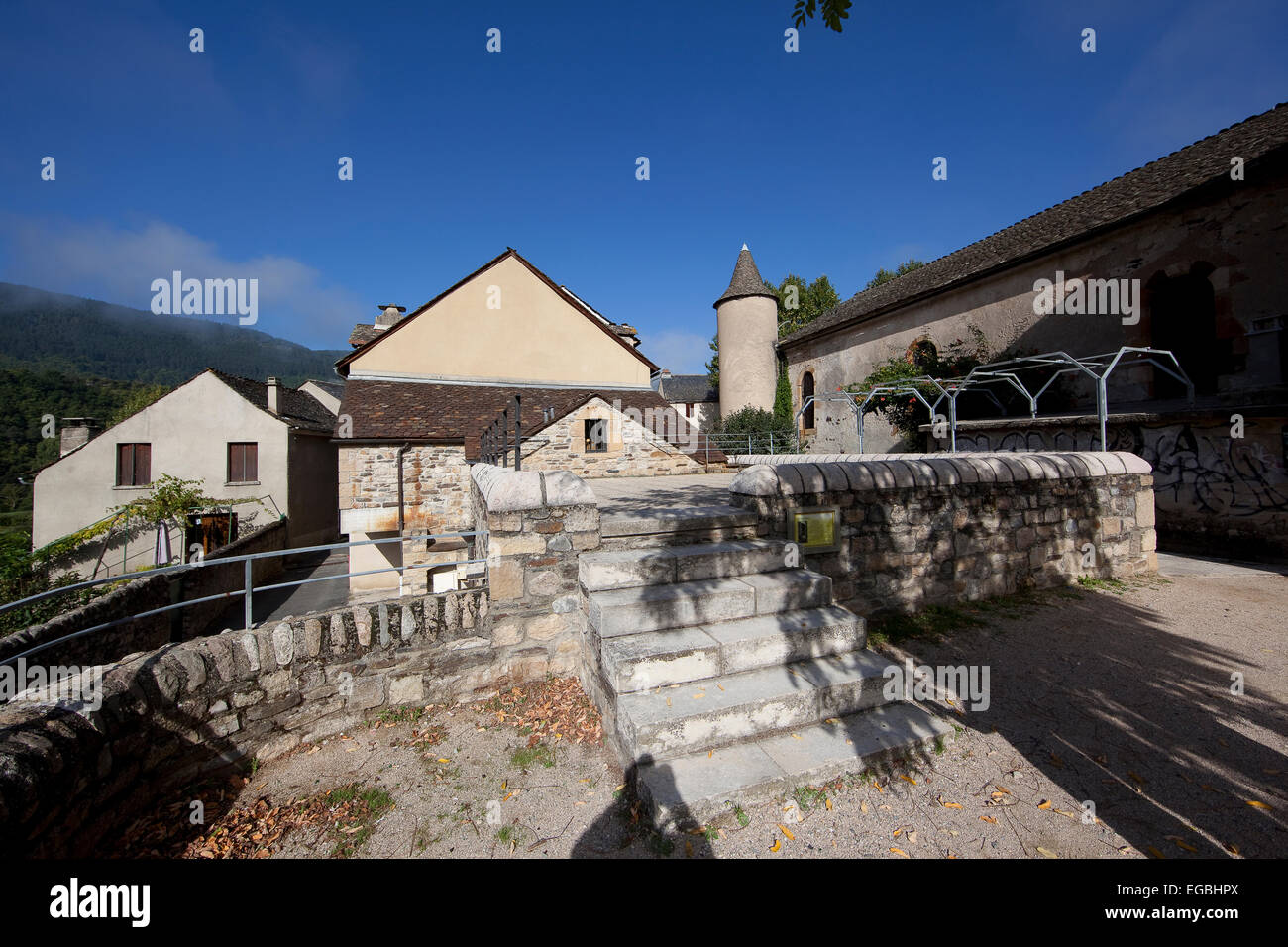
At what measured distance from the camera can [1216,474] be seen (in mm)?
8570

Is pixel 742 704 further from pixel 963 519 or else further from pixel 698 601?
pixel 963 519

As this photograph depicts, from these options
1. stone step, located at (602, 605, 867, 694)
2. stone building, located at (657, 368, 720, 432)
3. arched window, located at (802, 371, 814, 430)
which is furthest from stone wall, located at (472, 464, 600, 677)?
stone building, located at (657, 368, 720, 432)

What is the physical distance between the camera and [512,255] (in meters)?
18.1

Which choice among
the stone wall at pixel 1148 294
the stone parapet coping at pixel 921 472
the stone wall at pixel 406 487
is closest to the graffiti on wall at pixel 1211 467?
the stone wall at pixel 1148 294

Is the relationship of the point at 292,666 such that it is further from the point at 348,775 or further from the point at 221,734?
the point at 348,775

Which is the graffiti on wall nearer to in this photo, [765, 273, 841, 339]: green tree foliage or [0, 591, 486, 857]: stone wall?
[0, 591, 486, 857]: stone wall

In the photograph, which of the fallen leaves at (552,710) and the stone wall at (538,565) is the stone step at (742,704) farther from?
the stone wall at (538,565)

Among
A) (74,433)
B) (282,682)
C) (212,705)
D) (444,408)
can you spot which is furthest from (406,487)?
(74,433)

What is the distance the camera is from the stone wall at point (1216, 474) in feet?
26.1

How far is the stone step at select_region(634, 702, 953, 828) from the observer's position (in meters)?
2.40

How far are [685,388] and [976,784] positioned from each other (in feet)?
141

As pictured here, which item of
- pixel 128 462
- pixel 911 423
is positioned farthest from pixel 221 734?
pixel 128 462

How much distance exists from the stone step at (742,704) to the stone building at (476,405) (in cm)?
769
